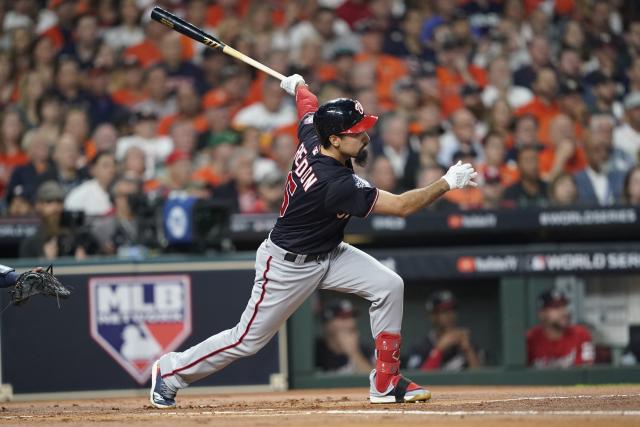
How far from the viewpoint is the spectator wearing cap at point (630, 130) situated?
11.3 metres

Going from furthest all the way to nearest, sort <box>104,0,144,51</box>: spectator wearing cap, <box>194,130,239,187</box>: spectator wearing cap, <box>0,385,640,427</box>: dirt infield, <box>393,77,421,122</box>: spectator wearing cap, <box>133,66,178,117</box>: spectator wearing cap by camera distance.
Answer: <box>104,0,144,51</box>: spectator wearing cap, <box>133,66,178,117</box>: spectator wearing cap, <box>393,77,421,122</box>: spectator wearing cap, <box>194,130,239,187</box>: spectator wearing cap, <box>0,385,640,427</box>: dirt infield

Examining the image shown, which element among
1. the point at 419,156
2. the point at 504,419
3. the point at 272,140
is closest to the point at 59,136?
the point at 272,140

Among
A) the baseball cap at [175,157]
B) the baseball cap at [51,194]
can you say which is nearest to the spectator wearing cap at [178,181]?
the baseball cap at [175,157]

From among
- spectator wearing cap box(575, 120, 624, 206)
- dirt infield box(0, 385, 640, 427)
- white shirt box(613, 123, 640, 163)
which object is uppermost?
white shirt box(613, 123, 640, 163)

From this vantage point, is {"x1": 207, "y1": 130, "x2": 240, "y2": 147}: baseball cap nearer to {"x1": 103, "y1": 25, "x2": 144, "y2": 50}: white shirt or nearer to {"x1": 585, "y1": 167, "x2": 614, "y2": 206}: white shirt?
{"x1": 103, "y1": 25, "x2": 144, "y2": 50}: white shirt

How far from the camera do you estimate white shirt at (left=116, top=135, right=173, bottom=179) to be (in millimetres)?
11234

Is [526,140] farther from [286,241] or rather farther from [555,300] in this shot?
[286,241]

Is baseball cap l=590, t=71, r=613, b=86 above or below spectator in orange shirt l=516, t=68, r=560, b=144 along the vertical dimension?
above

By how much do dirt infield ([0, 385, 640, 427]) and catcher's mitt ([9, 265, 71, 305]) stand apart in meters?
0.67

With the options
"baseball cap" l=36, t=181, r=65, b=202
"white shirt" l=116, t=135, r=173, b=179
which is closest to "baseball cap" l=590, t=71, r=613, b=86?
"white shirt" l=116, t=135, r=173, b=179

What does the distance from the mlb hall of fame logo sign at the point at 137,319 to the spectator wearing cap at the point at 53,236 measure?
0.46 metres

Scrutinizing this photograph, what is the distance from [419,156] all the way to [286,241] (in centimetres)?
465

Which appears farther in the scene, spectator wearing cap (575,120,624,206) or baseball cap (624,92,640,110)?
baseball cap (624,92,640,110)

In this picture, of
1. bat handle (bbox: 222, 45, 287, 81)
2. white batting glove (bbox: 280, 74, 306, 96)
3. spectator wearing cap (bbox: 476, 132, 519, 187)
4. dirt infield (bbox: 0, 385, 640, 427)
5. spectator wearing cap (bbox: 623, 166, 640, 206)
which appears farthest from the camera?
spectator wearing cap (bbox: 476, 132, 519, 187)
